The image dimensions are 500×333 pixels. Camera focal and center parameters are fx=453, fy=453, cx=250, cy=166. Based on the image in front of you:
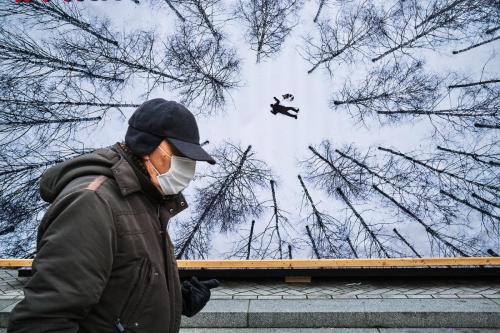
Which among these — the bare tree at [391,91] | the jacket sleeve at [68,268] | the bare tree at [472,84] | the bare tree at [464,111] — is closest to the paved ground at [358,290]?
the bare tree at [464,111]

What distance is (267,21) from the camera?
463 centimetres

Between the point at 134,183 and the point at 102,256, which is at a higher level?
the point at 134,183

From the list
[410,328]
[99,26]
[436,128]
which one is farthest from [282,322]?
[99,26]

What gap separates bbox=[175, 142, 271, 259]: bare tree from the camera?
4648 millimetres

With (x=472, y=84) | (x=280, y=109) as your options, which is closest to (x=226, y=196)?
(x=280, y=109)

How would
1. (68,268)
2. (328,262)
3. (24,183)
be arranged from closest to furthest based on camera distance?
1. (68,268)
2. (328,262)
3. (24,183)

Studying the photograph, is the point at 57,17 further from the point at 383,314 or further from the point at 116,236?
the point at 383,314

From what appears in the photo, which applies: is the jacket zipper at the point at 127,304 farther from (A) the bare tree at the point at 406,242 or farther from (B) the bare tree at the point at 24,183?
(B) the bare tree at the point at 24,183

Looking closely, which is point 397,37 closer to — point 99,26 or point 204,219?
point 204,219

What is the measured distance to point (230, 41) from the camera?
15.5 ft

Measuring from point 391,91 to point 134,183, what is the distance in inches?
142

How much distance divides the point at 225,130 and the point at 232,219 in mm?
924

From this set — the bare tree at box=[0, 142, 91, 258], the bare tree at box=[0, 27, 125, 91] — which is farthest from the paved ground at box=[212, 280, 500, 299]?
the bare tree at box=[0, 27, 125, 91]

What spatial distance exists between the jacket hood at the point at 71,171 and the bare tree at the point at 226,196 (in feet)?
9.88
